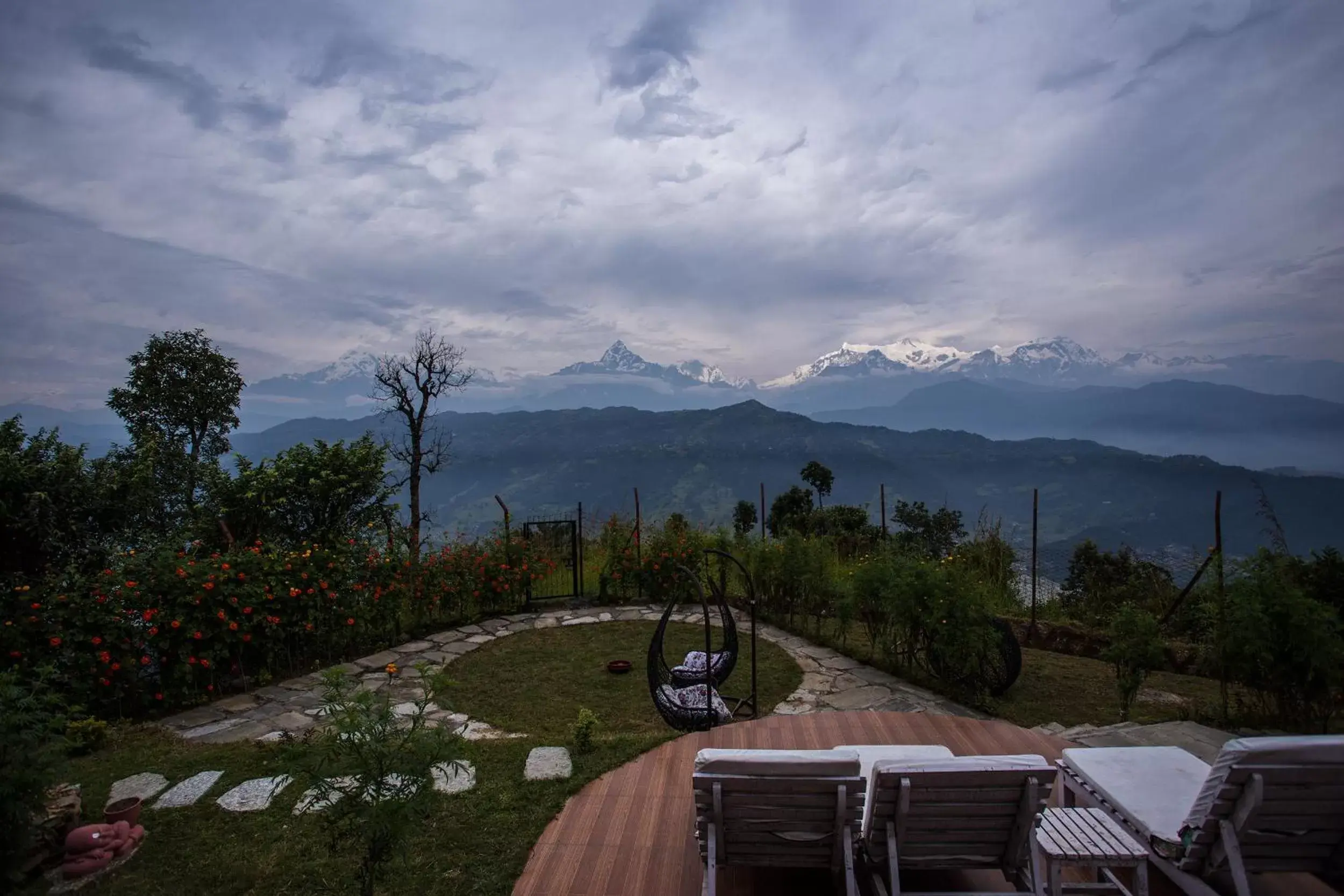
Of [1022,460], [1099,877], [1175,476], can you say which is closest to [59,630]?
[1099,877]

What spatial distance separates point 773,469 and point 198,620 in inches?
4456

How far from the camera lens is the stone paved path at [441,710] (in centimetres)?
501

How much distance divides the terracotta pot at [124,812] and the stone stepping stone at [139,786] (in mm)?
319

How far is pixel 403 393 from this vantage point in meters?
12.6

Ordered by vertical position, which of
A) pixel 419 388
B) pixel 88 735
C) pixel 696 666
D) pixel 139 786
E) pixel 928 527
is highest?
pixel 419 388

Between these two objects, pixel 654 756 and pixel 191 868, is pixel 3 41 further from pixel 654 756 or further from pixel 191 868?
pixel 654 756

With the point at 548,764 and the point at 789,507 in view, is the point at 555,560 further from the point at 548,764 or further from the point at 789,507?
the point at 789,507

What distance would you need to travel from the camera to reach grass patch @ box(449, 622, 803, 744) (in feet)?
17.3

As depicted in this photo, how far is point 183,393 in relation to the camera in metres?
13.2

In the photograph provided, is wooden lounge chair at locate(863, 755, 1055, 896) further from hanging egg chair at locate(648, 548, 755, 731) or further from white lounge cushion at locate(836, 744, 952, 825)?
hanging egg chair at locate(648, 548, 755, 731)

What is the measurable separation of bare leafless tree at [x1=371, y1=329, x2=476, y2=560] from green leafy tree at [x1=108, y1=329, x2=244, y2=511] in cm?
383

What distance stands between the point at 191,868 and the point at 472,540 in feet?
20.8

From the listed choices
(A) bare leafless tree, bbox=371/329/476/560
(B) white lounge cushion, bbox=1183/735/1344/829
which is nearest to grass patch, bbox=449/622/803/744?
(B) white lounge cushion, bbox=1183/735/1344/829

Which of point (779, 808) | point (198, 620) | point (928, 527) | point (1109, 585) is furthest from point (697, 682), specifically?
point (928, 527)
